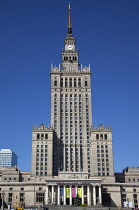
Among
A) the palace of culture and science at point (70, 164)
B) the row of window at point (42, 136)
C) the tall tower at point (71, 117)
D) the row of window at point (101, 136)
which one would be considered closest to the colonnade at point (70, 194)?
the palace of culture and science at point (70, 164)

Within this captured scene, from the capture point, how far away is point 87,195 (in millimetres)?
147250

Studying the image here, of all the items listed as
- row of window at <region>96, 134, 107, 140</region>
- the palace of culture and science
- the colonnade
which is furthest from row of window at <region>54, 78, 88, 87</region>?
the colonnade

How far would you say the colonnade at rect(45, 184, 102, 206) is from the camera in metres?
145

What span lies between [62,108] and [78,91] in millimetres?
15257

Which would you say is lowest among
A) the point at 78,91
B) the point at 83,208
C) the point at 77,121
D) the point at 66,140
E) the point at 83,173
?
the point at 83,208

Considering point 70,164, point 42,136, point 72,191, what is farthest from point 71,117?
point 72,191

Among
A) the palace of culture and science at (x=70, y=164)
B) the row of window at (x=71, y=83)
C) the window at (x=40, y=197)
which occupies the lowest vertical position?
the window at (x=40, y=197)

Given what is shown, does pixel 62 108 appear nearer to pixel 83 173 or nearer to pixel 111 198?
pixel 83 173

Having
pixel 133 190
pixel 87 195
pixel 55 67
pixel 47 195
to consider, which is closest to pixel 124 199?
pixel 133 190

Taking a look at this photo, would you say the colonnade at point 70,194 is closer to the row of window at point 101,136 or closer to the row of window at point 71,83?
the row of window at point 101,136

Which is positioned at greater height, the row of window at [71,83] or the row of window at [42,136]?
the row of window at [71,83]

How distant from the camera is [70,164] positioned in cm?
17350

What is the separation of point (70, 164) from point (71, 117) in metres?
28.5

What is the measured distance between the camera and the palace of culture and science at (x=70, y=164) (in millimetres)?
149250
